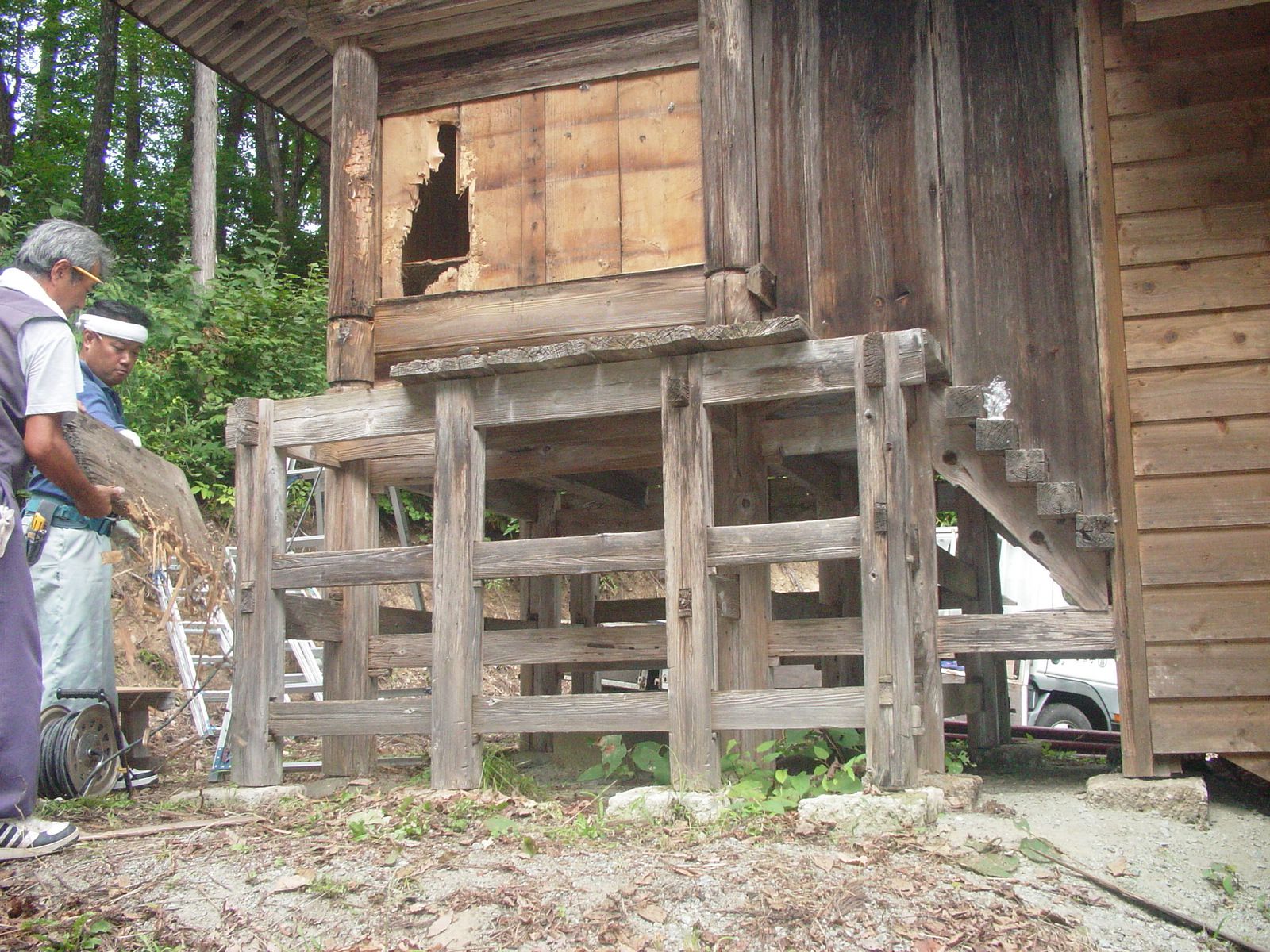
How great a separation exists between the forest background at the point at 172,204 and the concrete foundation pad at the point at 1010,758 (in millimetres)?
9078

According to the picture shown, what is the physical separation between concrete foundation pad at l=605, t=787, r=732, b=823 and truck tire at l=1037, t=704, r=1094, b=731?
9.66 meters

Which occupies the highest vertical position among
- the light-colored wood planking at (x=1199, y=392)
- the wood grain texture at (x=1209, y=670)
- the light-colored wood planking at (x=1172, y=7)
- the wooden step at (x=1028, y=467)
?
the light-colored wood planking at (x=1172, y=7)

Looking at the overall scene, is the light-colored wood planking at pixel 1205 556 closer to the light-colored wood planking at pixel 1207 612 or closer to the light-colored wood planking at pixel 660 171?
the light-colored wood planking at pixel 1207 612

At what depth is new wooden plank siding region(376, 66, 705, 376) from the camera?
7.07m

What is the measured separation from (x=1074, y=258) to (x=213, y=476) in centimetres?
1064

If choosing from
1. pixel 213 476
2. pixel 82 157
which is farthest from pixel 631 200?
pixel 82 157

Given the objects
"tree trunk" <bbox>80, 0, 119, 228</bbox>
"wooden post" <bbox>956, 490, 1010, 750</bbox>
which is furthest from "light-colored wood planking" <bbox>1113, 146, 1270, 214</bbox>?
"tree trunk" <bbox>80, 0, 119, 228</bbox>

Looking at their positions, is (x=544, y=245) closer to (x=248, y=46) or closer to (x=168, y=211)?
(x=248, y=46)

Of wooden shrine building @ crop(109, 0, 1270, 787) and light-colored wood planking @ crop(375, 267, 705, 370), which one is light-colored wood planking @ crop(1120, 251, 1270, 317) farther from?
light-colored wood planking @ crop(375, 267, 705, 370)

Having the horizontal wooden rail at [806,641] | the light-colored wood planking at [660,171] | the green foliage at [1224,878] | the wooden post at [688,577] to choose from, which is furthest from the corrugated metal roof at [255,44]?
the green foliage at [1224,878]

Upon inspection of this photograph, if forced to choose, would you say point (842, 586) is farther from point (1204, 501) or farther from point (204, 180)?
point (204, 180)

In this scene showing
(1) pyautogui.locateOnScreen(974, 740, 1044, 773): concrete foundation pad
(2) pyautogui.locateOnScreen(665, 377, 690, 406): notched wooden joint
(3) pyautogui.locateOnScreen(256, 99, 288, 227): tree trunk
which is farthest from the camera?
(3) pyautogui.locateOnScreen(256, 99, 288, 227): tree trunk

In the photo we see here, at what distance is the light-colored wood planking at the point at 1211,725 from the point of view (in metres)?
6.25

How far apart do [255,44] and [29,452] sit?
5.49m
